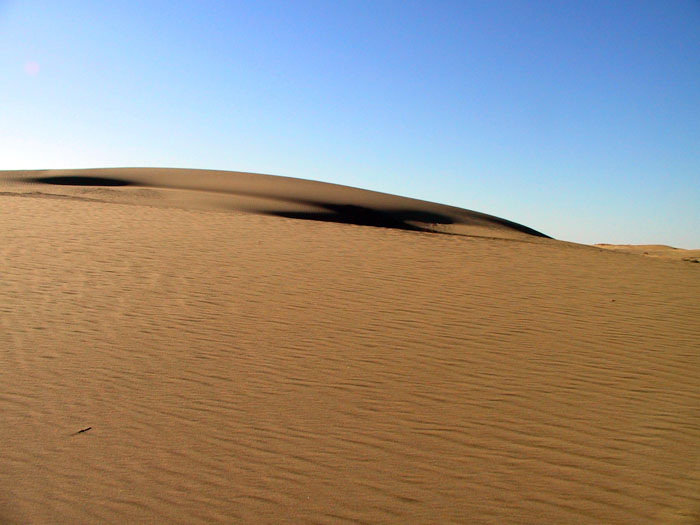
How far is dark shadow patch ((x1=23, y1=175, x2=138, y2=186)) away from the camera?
28.6m

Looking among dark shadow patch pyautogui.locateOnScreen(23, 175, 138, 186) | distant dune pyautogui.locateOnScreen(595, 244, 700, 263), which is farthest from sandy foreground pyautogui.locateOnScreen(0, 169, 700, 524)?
dark shadow patch pyautogui.locateOnScreen(23, 175, 138, 186)

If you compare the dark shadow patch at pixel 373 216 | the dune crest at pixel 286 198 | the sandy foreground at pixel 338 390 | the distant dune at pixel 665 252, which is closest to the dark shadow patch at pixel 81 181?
the dune crest at pixel 286 198

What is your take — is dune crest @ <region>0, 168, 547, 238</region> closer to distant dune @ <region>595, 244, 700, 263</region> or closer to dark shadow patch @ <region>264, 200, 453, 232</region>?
dark shadow patch @ <region>264, 200, 453, 232</region>

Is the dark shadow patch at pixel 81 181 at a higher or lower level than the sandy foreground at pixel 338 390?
higher

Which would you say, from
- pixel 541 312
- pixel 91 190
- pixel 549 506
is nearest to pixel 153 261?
pixel 541 312

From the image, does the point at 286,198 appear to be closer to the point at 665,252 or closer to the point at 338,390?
the point at 665,252

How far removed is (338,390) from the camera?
499cm

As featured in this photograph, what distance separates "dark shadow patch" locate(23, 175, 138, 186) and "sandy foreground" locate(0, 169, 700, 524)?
64.5 ft

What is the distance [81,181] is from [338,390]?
28164mm

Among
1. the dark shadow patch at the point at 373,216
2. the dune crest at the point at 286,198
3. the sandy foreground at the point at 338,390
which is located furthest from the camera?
the dark shadow patch at the point at 373,216

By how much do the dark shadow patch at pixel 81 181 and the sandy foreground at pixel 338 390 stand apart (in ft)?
64.5

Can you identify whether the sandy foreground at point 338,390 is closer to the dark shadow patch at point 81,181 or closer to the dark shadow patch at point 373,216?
the dark shadow patch at point 373,216

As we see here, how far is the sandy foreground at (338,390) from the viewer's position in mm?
3426

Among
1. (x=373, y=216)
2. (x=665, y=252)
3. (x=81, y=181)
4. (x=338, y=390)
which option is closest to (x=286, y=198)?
(x=373, y=216)
